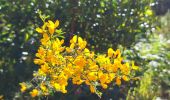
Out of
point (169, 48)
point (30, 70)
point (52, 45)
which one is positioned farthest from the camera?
point (169, 48)

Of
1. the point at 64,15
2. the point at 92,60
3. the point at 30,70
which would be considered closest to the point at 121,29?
the point at 64,15

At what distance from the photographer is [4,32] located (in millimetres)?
4672

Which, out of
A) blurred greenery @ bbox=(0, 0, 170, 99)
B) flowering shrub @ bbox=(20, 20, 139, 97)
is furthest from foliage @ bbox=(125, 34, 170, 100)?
flowering shrub @ bbox=(20, 20, 139, 97)

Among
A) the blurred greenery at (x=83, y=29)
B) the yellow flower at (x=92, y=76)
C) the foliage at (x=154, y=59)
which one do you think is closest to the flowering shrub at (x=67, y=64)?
the yellow flower at (x=92, y=76)

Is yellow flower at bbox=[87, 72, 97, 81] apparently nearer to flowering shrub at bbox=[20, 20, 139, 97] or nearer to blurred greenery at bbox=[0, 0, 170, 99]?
flowering shrub at bbox=[20, 20, 139, 97]

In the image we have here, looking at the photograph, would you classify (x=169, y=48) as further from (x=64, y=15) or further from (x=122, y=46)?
(x=64, y=15)

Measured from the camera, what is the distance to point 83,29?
4398 mm

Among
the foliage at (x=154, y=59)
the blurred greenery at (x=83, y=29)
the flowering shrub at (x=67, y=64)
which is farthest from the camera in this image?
the foliage at (x=154, y=59)

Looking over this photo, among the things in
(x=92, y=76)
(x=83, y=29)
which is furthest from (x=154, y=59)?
(x=92, y=76)

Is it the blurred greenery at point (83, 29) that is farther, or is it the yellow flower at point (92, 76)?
the blurred greenery at point (83, 29)

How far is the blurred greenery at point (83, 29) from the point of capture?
4.34 metres

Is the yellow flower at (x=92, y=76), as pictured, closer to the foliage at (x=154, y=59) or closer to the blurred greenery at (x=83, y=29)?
the blurred greenery at (x=83, y=29)

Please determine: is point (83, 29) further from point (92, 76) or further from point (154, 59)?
point (92, 76)

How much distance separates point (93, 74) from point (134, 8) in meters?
2.03
